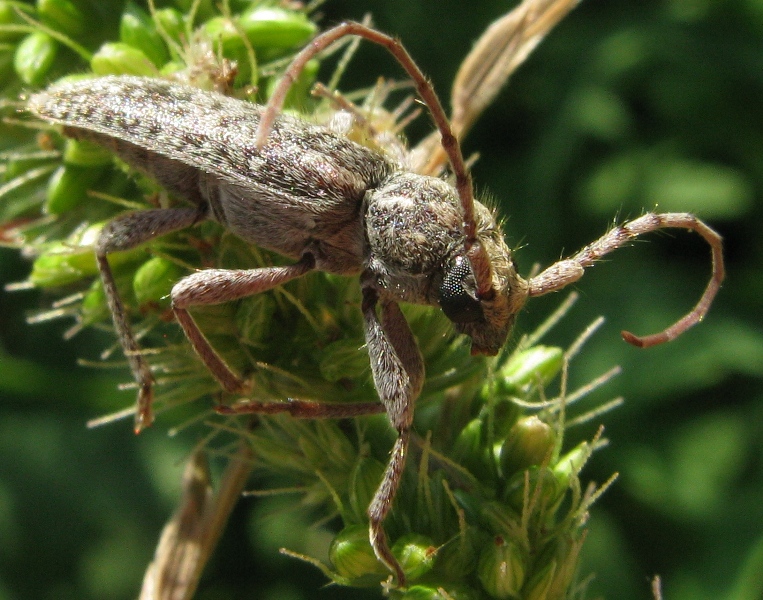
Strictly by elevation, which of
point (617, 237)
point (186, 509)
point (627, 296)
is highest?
point (617, 237)

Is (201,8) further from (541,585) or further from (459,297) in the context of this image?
(541,585)

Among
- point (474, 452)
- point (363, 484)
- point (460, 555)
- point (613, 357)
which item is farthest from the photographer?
point (613, 357)

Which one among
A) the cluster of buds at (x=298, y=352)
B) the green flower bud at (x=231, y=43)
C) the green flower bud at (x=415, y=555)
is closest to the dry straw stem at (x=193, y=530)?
the cluster of buds at (x=298, y=352)

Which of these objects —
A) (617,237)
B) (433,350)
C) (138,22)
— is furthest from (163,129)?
(617,237)

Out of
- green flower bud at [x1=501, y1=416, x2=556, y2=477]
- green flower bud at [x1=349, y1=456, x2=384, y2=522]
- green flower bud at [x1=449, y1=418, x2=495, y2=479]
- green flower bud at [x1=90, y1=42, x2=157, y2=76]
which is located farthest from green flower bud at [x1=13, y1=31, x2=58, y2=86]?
green flower bud at [x1=501, y1=416, x2=556, y2=477]

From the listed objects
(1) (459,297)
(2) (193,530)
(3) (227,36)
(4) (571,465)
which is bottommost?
(2) (193,530)

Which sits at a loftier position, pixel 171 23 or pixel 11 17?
pixel 171 23

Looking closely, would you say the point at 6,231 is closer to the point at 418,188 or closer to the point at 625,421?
the point at 418,188

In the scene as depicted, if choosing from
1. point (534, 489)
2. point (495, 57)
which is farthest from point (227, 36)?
point (534, 489)
